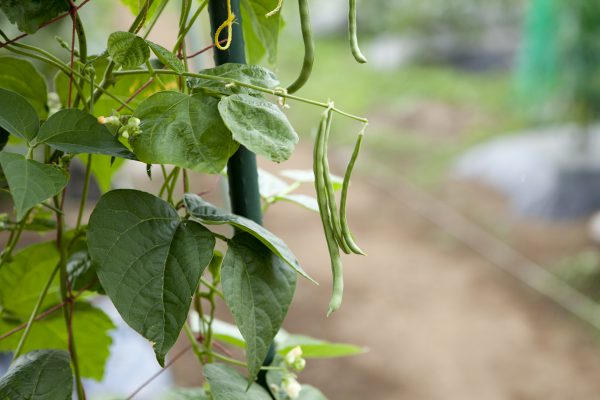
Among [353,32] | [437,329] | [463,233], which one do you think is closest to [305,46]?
[353,32]

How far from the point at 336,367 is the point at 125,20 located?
5.56 feet

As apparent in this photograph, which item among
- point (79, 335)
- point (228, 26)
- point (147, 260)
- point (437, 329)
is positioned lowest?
point (437, 329)

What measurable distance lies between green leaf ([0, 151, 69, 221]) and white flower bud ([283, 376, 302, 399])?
0.61ft

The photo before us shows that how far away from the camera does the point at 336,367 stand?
2.19 metres

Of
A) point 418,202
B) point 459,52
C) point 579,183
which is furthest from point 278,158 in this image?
point 459,52

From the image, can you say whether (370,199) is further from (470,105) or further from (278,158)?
(278,158)

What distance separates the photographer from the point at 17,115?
32 cm

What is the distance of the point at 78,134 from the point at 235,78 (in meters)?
0.08

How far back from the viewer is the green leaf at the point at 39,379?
0.35m

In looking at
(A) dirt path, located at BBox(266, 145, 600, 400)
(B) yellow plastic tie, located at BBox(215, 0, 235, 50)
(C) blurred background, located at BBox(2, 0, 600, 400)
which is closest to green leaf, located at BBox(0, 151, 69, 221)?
(B) yellow plastic tie, located at BBox(215, 0, 235, 50)

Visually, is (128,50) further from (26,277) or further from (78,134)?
(26,277)

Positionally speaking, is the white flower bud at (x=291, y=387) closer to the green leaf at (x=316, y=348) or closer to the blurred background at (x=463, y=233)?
the green leaf at (x=316, y=348)

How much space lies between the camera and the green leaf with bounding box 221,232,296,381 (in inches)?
12.5

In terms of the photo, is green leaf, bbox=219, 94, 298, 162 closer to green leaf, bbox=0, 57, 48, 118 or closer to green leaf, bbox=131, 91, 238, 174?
green leaf, bbox=131, 91, 238, 174
